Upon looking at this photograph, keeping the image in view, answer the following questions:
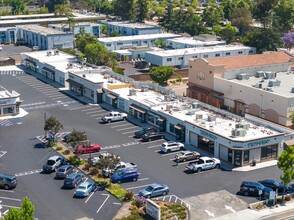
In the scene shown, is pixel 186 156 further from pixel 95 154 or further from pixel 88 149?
pixel 88 149

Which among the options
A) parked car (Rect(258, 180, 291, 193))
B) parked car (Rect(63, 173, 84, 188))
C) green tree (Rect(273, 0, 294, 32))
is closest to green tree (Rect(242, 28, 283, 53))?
green tree (Rect(273, 0, 294, 32))

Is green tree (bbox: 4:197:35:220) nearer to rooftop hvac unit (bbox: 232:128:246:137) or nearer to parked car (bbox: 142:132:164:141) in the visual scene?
rooftop hvac unit (bbox: 232:128:246:137)

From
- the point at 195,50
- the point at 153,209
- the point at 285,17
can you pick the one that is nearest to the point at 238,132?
the point at 153,209

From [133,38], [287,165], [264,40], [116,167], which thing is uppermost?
[264,40]

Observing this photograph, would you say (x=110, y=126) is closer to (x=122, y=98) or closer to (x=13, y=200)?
(x=122, y=98)

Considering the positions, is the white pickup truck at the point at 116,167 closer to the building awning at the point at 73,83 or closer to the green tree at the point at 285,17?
the building awning at the point at 73,83

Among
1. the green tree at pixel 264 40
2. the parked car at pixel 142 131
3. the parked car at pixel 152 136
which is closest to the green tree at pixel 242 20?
the green tree at pixel 264 40
